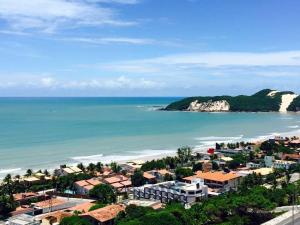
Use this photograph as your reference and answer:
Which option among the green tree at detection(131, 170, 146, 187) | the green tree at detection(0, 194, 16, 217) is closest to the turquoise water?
the green tree at detection(131, 170, 146, 187)

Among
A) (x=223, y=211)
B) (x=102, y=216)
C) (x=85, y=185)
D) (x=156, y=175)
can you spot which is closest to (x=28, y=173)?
(x=85, y=185)

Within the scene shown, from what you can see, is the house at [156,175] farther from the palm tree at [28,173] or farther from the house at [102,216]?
the house at [102,216]

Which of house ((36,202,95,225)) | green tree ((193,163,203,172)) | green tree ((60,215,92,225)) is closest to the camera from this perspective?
green tree ((60,215,92,225))

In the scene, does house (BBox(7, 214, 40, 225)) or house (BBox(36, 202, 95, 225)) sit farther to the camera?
house (BBox(36, 202, 95, 225))

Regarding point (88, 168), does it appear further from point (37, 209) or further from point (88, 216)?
point (88, 216)

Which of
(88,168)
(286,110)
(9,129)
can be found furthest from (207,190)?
(286,110)

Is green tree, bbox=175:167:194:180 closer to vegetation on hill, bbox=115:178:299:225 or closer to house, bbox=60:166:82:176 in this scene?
A: house, bbox=60:166:82:176
